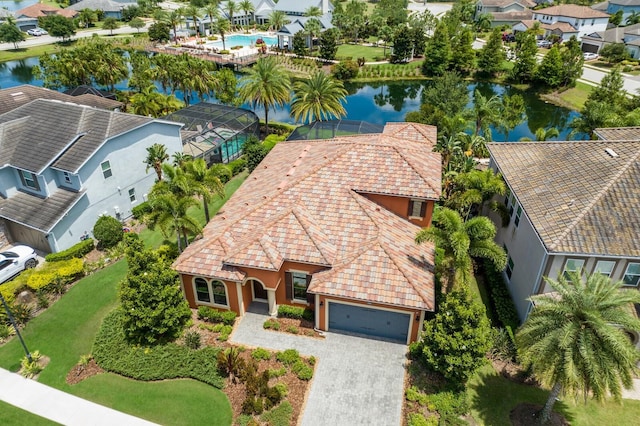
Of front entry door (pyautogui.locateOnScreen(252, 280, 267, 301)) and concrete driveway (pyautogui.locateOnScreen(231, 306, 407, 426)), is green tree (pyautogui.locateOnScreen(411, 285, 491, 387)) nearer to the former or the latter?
concrete driveway (pyautogui.locateOnScreen(231, 306, 407, 426))

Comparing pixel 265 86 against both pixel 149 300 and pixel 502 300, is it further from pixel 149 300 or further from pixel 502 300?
pixel 502 300

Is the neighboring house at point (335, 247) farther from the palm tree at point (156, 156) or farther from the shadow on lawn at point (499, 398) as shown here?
the palm tree at point (156, 156)

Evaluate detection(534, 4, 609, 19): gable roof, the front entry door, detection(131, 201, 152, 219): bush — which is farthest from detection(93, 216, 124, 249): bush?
detection(534, 4, 609, 19): gable roof

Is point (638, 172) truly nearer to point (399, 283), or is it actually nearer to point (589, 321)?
point (589, 321)

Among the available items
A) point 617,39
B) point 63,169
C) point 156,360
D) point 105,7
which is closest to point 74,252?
point 63,169

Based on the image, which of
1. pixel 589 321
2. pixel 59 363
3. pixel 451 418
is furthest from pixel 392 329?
pixel 59 363
